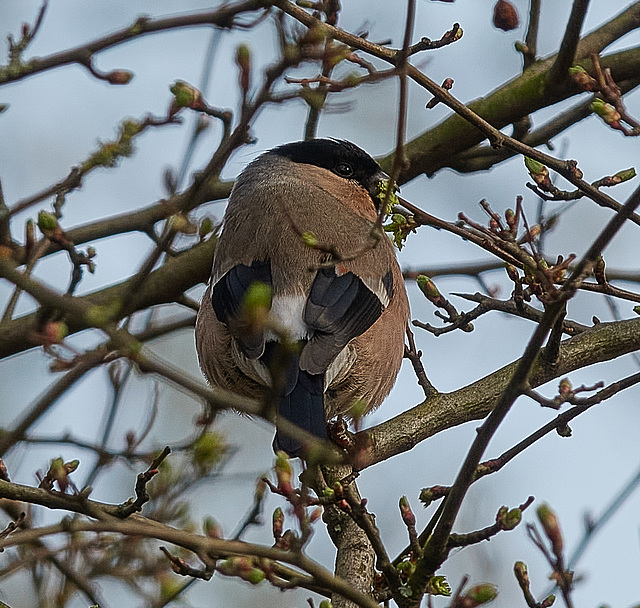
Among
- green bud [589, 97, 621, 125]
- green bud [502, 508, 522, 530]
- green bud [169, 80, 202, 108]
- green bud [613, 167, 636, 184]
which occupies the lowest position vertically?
green bud [502, 508, 522, 530]

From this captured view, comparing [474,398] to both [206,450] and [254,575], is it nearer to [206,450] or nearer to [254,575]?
[254,575]

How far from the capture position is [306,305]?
12.8 ft

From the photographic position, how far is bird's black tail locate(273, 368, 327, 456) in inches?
135

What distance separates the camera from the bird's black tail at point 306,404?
343cm

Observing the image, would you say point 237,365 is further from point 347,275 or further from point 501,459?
point 501,459

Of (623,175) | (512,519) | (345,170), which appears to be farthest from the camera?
(345,170)

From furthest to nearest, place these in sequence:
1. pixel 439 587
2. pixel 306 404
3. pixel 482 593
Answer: pixel 306 404
pixel 439 587
pixel 482 593

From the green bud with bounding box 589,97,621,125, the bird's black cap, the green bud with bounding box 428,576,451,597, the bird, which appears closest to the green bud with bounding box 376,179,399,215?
the bird

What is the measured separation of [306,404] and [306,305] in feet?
1.68

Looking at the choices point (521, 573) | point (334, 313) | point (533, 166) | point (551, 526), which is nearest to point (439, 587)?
point (521, 573)

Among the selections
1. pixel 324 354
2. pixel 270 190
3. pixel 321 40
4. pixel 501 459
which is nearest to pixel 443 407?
pixel 324 354

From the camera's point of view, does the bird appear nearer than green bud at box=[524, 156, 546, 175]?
No

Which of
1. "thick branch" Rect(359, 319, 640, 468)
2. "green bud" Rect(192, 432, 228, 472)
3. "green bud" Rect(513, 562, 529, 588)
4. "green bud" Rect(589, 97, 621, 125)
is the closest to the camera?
"green bud" Rect(192, 432, 228, 472)

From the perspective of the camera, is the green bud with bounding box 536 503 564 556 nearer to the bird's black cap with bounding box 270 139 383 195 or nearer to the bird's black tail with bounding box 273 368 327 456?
the bird's black tail with bounding box 273 368 327 456
